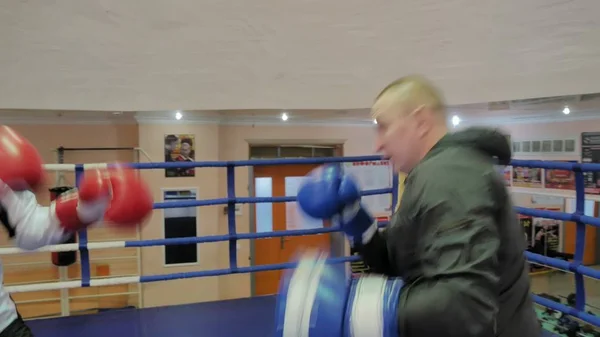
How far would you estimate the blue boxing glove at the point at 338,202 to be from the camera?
1284 mm

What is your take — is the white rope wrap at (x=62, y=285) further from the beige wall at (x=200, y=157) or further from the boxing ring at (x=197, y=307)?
the beige wall at (x=200, y=157)

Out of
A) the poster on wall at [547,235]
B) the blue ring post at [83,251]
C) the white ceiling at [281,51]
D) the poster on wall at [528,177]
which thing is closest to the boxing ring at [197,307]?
the blue ring post at [83,251]

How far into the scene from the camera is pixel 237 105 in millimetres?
2209

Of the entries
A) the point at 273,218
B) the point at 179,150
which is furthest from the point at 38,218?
the point at 273,218

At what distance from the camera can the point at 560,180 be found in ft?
17.2

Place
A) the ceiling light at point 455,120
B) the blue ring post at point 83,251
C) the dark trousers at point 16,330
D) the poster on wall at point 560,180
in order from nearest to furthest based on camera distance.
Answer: the dark trousers at point 16,330, the blue ring post at point 83,251, the poster on wall at point 560,180, the ceiling light at point 455,120

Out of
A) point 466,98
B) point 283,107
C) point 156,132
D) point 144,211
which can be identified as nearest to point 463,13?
point 466,98

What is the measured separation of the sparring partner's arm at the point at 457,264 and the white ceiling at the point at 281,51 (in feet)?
5.46

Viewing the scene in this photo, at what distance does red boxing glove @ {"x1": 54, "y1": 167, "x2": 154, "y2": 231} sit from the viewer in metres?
1.04

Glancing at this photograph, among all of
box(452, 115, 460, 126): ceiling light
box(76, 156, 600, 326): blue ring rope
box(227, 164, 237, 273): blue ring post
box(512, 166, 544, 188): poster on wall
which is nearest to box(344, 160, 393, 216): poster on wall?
box(452, 115, 460, 126): ceiling light

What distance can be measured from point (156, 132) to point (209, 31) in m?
2.99

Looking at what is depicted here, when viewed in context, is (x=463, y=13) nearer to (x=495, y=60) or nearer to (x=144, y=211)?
(x=495, y=60)

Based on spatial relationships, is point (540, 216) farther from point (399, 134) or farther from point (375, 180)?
point (375, 180)

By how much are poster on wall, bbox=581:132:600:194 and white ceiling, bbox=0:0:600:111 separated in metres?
3.37
